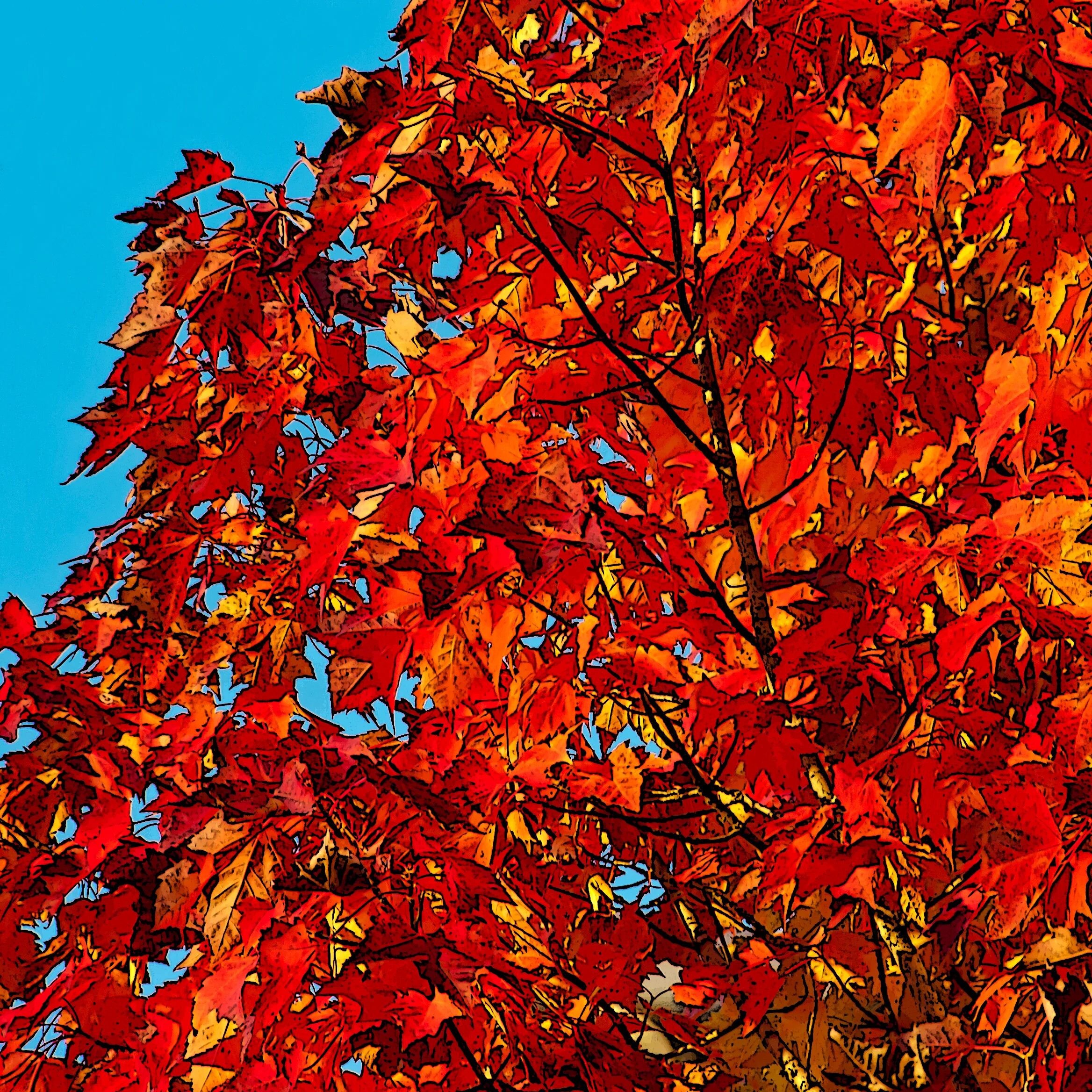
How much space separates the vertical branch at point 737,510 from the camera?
197cm

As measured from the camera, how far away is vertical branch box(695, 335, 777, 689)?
6.48 ft

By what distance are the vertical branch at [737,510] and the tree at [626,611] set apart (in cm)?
1

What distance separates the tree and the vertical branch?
0.5 inches

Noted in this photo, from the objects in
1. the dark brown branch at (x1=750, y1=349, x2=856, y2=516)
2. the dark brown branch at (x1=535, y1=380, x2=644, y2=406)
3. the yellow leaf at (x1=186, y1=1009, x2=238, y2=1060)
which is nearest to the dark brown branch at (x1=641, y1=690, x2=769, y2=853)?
the dark brown branch at (x1=750, y1=349, x2=856, y2=516)

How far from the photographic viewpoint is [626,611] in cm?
232

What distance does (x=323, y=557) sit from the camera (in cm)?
185

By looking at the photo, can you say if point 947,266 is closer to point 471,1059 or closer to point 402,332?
point 402,332

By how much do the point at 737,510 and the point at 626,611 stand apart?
0.38 metres

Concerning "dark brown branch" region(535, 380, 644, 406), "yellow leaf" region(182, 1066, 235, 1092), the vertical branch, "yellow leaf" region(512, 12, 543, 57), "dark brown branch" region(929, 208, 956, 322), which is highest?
"yellow leaf" region(512, 12, 543, 57)

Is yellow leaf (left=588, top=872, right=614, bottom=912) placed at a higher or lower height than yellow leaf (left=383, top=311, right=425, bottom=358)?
lower

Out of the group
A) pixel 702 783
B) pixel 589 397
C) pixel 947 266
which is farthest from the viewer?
pixel 947 266

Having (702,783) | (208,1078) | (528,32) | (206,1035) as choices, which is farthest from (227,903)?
(528,32)

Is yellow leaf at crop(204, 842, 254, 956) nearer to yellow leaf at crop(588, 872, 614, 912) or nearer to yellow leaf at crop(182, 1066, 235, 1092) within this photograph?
yellow leaf at crop(182, 1066, 235, 1092)

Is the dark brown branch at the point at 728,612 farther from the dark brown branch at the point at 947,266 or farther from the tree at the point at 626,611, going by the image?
the dark brown branch at the point at 947,266
